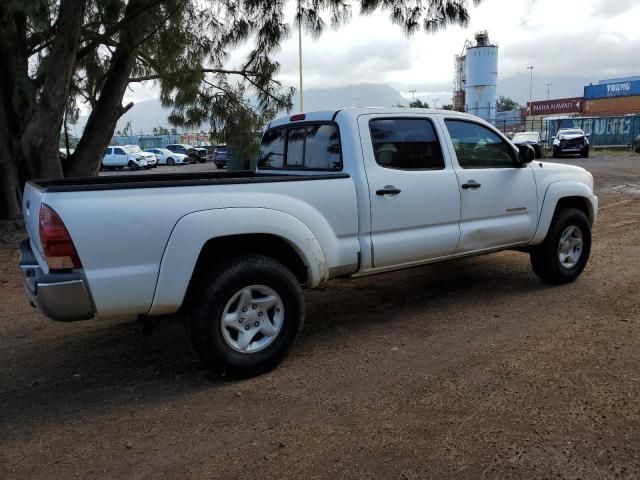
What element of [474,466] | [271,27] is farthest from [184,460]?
[271,27]

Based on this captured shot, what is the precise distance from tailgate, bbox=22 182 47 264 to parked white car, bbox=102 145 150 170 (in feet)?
125

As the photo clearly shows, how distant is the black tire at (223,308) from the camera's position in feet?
12.3

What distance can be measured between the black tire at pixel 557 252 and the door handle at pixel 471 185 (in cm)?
124

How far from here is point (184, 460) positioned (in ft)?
9.95

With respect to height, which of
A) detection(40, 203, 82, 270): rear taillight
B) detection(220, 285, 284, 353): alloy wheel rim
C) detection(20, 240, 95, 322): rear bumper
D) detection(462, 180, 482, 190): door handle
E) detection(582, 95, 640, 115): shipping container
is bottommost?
detection(220, 285, 284, 353): alloy wheel rim

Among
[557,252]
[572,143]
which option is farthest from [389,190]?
[572,143]

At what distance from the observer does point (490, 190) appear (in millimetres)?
5367

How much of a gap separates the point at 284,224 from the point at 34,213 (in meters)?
1.62

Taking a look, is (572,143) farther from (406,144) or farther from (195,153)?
(406,144)

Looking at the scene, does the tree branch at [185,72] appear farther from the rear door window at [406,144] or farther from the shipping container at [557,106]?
the shipping container at [557,106]

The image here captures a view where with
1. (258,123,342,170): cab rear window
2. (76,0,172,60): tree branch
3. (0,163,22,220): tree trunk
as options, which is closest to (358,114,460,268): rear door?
(258,123,342,170): cab rear window

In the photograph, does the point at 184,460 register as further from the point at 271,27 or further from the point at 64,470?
the point at 271,27

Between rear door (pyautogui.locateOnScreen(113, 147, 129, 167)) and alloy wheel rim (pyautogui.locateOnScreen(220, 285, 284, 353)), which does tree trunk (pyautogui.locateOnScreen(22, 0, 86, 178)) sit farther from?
rear door (pyautogui.locateOnScreen(113, 147, 129, 167))

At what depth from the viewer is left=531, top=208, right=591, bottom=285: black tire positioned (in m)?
5.96
